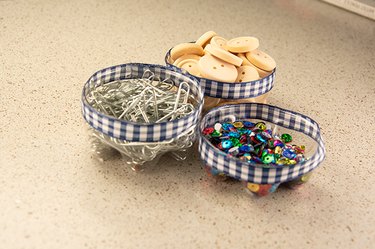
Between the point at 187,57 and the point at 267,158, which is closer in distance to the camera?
the point at 267,158

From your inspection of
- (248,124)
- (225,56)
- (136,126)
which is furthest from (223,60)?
(136,126)

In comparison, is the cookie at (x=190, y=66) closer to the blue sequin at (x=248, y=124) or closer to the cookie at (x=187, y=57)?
the cookie at (x=187, y=57)

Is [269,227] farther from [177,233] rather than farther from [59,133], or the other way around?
[59,133]

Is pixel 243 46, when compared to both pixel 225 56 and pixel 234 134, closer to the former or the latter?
pixel 225 56

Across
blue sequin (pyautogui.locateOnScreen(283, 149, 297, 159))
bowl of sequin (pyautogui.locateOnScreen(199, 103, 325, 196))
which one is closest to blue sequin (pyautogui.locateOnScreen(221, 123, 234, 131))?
bowl of sequin (pyautogui.locateOnScreen(199, 103, 325, 196))

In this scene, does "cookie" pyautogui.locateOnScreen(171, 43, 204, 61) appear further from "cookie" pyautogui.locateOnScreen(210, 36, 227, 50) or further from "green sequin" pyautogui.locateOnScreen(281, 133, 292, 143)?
"green sequin" pyautogui.locateOnScreen(281, 133, 292, 143)

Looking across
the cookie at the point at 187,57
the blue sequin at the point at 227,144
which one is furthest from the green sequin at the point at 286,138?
the cookie at the point at 187,57
